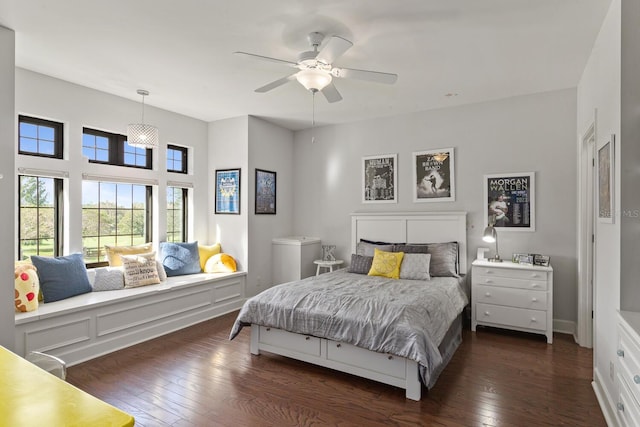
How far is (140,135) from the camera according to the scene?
3834mm

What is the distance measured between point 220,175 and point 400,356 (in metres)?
3.77

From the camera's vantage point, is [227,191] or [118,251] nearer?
[118,251]

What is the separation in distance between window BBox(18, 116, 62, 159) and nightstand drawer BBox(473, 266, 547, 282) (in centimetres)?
481

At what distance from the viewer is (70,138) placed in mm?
3832

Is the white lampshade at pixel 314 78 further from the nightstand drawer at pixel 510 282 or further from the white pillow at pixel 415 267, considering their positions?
the nightstand drawer at pixel 510 282

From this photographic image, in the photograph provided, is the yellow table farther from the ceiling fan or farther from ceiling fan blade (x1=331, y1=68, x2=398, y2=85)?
ceiling fan blade (x1=331, y1=68, x2=398, y2=85)

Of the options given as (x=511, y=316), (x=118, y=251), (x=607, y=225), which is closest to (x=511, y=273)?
(x=511, y=316)

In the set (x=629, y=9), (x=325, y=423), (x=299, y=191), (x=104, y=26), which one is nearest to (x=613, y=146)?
(x=629, y=9)

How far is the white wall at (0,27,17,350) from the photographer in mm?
2729

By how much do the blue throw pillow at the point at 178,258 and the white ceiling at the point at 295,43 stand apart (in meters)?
1.91

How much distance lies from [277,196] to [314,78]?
3084 mm

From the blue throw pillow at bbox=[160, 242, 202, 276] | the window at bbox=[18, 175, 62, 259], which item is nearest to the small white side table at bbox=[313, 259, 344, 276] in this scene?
the blue throw pillow at bbox=[160, 242, 202, 276]

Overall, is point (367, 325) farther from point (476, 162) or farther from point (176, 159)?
point (176, 159)

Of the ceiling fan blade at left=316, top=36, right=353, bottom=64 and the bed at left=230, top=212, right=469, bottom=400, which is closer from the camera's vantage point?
the ceiling fan blade at left=316, top=36, right=353, bottom=64
